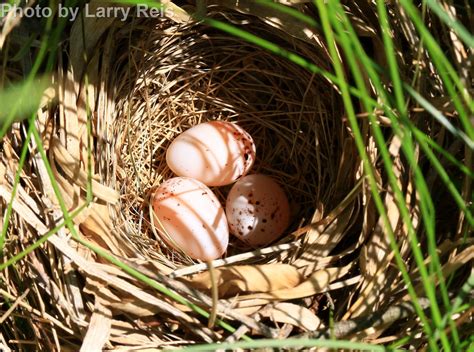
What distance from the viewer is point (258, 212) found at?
1.32 meters

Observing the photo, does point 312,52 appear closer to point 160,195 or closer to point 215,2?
point 215,2

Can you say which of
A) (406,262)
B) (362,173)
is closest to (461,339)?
(406,262)

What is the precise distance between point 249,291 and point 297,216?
0.32 m

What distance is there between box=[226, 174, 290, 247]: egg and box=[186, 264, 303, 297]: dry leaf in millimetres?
206

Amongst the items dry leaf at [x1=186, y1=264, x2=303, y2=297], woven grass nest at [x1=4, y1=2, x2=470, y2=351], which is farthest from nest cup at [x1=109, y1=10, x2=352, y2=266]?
dry leaf at [x1=186, y1=264, x2=303, y2=297]

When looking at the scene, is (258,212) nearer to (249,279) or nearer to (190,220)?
(190,220)

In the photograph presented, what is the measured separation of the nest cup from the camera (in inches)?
50.2

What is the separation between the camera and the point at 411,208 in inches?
41.6

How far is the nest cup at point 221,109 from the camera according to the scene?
128 centimetres

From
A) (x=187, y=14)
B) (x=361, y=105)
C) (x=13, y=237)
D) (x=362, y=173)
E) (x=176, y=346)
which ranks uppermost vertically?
(x=187, y=14)

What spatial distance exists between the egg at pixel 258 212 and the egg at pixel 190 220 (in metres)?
0.03

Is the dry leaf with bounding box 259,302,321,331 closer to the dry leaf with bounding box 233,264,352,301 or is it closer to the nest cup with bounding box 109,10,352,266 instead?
the dry leaf with bounding box 233,264,352,301

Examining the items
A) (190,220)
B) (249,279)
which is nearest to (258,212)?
(190,220)

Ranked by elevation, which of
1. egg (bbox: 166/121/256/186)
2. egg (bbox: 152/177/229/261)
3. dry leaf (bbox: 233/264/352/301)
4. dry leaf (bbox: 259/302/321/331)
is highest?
egg (bbox: 166/121/256/186)
